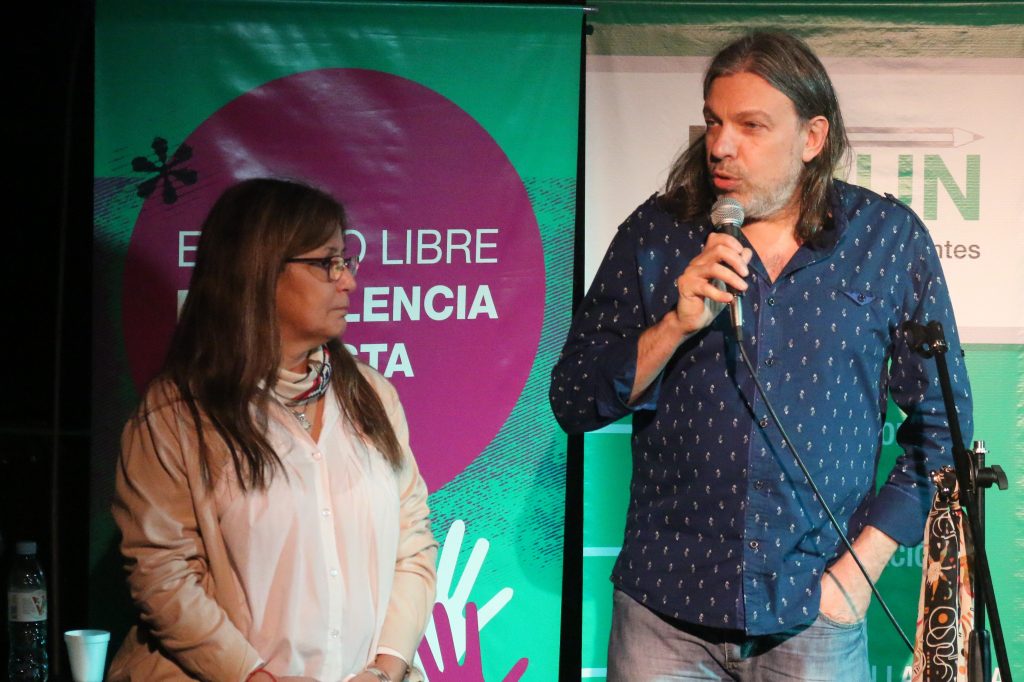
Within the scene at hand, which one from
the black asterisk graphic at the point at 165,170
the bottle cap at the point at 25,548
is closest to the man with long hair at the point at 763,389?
the black asterisk graphic at the point at 165,170

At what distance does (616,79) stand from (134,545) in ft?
6.84

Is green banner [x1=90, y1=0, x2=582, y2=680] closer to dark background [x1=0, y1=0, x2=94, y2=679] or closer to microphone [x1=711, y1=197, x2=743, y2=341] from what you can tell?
dark background [x1=0, y1=0, x2=94, y2=679]

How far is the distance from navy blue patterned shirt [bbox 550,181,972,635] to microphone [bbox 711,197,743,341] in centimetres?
18

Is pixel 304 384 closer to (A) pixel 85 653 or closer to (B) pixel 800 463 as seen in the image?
(A) pixel 85 653

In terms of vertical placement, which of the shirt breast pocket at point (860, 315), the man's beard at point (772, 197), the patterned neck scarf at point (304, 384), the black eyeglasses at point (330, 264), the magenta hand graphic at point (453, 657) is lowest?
the magenta hand graphic at point (453, 657)

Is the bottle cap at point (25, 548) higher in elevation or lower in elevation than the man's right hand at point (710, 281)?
lower

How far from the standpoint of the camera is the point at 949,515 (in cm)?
230

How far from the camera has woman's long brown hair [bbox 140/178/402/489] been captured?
2.55m

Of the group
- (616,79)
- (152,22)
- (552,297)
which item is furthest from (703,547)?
(152,22)

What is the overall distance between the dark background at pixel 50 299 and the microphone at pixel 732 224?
227 cm

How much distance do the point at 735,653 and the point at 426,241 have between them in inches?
71.4

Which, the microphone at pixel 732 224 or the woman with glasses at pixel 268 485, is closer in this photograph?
the microphone at pixel 732 224

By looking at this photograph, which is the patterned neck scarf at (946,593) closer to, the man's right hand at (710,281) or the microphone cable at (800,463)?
the microphone cable at (800,463)

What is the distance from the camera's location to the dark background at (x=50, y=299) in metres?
3.67
